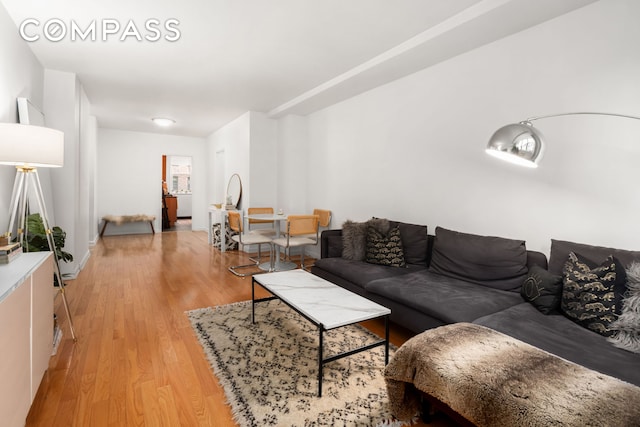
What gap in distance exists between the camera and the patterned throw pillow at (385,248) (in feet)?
11.1

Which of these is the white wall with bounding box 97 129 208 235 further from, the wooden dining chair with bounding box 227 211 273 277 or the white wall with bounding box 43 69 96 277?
the wooden dining chair with bounding box 227 211 273 277

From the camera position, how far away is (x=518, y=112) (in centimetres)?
277

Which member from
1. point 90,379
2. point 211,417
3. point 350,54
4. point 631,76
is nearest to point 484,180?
point 631,76

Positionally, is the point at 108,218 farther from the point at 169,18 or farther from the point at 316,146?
the point at 169,18

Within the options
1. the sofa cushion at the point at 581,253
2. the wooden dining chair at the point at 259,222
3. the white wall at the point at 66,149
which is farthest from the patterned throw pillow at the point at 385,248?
the white wall at the point at 66,149

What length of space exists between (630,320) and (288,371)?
200cm

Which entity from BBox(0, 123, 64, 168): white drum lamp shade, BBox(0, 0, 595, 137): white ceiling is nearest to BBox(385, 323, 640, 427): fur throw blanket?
BBox(0, 0, 595, 137): white ceiling

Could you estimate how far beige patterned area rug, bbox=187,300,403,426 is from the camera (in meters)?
1.77

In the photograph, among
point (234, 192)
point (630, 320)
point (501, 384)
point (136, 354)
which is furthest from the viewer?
point (234, 192)

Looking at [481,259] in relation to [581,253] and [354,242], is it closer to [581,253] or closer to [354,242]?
[581,253]

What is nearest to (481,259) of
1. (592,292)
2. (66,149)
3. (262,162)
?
(592,292)

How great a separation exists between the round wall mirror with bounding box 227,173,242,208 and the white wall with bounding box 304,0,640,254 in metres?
3.09

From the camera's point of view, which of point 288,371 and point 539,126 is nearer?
point 288,371

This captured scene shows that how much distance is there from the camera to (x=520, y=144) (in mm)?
1883
